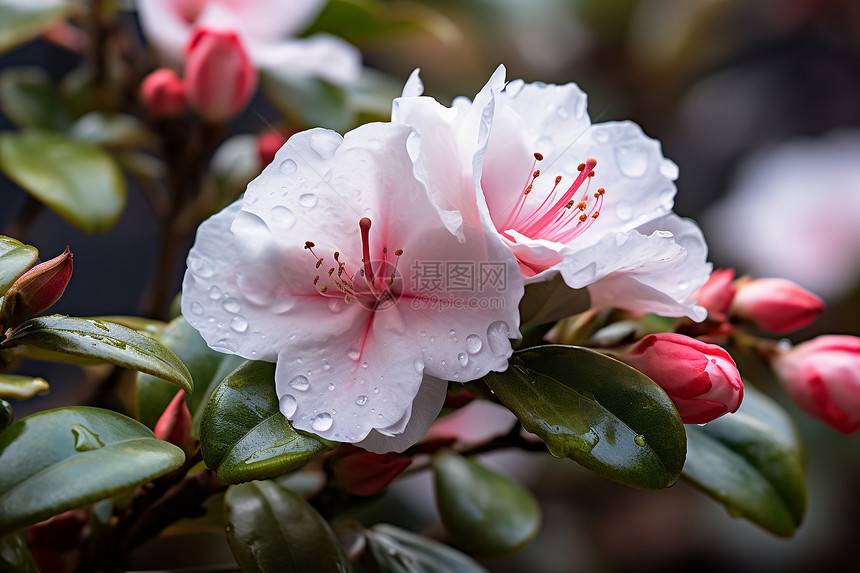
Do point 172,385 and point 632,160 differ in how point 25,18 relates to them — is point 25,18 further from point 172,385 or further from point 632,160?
point 632,160

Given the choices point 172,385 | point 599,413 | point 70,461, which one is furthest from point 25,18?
point 599,413

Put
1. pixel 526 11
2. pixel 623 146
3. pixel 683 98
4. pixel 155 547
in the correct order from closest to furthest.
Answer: pixel 623 146
pixel 155 547
pixel 526 11
pixel 683 98

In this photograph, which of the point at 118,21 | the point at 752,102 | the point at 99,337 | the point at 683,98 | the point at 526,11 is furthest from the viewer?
the point at 752,102

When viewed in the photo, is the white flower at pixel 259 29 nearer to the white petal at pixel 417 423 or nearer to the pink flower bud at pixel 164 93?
the pink flower bud at pixel 164 93

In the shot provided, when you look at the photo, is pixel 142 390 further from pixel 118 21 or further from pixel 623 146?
pixel 118 21

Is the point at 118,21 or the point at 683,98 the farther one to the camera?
the point at 683,98

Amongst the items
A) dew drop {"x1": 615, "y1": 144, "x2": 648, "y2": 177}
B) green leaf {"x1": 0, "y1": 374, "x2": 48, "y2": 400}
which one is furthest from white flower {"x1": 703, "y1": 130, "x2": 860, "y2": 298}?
green leaf {"x1": 0, "y1": 374, "x2": 48, "y2": 400}

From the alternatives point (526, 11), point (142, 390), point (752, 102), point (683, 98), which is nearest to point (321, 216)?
point (142, 390)
